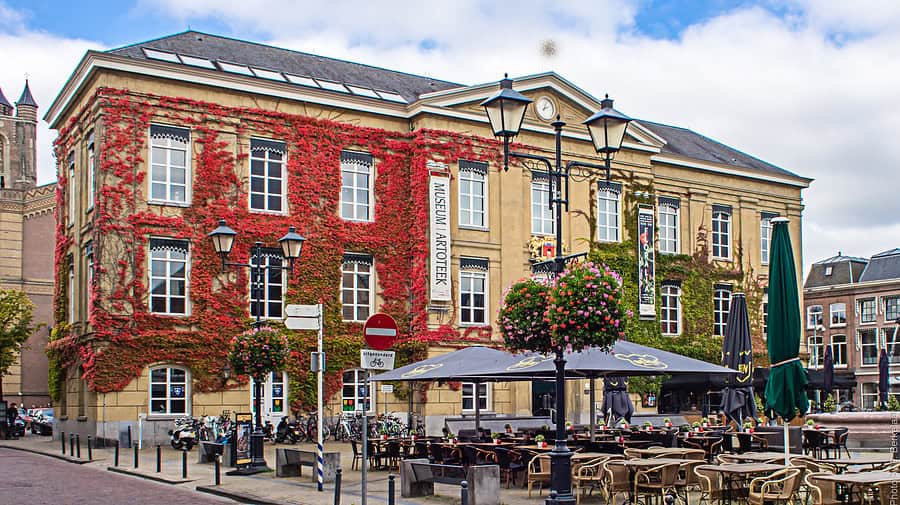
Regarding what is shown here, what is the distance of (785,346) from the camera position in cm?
1488

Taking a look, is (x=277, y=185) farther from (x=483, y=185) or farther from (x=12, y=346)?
(x=12, y=346)

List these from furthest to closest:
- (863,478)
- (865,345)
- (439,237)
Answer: (865,345) < (439,237) < (863,478)

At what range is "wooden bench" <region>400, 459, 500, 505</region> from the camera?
49.6 ft

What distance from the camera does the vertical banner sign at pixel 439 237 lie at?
1416 inches

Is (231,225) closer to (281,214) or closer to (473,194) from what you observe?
(281,214)

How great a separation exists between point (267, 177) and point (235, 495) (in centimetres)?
1857

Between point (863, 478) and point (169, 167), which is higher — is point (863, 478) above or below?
below

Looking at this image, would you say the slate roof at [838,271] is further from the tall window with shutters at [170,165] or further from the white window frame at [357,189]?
the tall window with shutters at [170,165]

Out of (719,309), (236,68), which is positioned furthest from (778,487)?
(719,309)

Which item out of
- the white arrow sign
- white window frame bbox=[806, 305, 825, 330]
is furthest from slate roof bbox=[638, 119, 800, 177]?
the white arrow sign

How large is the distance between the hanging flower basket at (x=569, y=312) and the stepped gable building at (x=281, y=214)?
52.5 ft

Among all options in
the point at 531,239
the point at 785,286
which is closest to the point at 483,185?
the point at 531,239

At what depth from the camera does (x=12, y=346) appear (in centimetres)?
4344

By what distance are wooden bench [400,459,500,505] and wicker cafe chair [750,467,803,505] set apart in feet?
13.0
